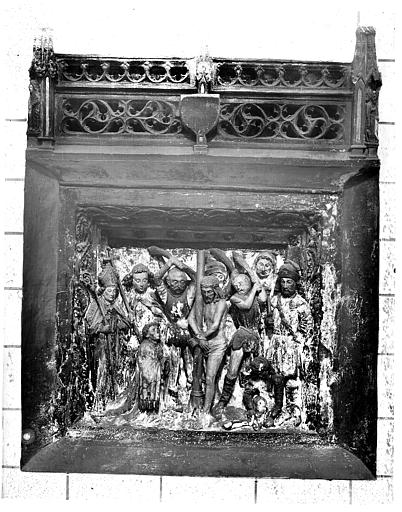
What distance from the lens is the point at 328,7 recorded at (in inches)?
108

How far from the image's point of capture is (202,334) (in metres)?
2.73

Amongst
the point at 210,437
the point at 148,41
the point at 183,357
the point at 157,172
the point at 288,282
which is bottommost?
the point at 210,437

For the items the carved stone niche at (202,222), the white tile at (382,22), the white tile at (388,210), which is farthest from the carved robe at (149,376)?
the white tile at (382,22)

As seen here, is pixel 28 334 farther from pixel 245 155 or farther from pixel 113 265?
pixel 245 155

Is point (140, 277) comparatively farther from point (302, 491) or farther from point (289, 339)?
point (302, 491)

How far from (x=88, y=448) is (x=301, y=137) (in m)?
1.19

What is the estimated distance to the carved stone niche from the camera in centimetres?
266

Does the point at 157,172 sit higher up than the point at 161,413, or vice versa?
the point at 157,172

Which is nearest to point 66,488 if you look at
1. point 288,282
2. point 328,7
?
point 288,282

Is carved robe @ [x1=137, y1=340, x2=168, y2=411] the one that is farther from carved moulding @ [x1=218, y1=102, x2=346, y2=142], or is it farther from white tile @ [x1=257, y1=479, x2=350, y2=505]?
carved moulding @ [x1=218, y1=102, x2=346, y2=142]

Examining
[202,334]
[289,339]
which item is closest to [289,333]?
[289,339]

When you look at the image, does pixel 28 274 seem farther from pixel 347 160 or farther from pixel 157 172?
Result: pixel 347 160

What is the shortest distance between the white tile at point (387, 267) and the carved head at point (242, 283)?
426mm

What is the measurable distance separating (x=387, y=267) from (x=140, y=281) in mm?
794
